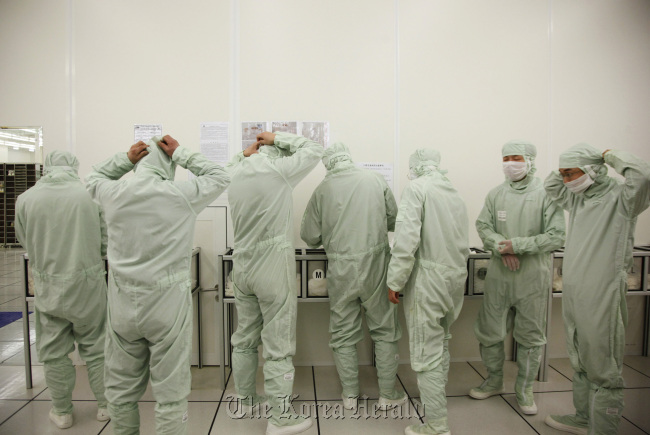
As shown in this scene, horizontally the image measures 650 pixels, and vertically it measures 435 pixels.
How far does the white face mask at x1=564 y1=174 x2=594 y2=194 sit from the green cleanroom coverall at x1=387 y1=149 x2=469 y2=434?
58 cm

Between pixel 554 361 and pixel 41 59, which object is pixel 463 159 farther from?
pixel 41 59

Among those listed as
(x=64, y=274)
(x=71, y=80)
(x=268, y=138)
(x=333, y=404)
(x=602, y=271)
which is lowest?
(x=333, y=404)

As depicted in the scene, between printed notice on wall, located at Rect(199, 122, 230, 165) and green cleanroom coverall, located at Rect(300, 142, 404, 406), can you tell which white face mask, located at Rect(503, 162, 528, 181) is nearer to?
green cleanroom coverall, located at Rect(300, 142, 404, 406)

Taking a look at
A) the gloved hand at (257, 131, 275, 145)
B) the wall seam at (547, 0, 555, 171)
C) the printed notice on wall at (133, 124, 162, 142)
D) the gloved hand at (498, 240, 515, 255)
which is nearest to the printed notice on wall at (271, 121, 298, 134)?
the gloved hand at (257, 131, 275, 145)

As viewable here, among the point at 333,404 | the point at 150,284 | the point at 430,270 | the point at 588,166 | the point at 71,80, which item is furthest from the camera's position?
the point at 71,80

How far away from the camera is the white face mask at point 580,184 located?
201 centimetres

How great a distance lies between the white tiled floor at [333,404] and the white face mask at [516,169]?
1544 millimetres

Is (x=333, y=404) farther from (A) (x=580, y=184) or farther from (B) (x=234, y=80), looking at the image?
(B) (x=234, y=80)

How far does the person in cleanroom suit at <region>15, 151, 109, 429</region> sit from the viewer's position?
228cm

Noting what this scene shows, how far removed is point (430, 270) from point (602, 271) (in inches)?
33.6

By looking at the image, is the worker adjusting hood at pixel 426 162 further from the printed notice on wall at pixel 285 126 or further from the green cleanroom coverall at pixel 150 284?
the green cleanroom coverall at pixel 150 284

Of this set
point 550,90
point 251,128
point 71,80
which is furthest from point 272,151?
point 550,90

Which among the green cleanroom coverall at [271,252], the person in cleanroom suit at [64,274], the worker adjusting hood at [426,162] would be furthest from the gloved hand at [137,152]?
the worker adjusting hood at [426,162]

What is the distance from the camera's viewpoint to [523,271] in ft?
8.14
